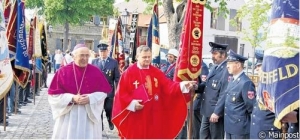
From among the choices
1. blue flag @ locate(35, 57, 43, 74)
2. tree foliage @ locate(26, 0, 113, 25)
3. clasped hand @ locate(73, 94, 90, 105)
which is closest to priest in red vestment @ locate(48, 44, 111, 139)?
clasped hand @ locate(73, 94, 90, 105)

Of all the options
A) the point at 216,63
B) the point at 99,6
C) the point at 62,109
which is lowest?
the point at 62,109

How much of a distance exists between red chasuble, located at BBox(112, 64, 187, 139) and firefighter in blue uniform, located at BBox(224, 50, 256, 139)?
0.76 metres

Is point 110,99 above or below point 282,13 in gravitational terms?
below

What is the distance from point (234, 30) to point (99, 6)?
1475 centimetres

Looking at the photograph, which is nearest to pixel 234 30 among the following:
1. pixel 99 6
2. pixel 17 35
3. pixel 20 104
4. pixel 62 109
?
pixel 99 6

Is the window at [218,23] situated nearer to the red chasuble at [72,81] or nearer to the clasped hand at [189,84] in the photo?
the clasped hand at [189,84]

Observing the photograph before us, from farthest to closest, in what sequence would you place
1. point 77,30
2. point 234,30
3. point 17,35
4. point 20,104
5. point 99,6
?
point 77,30 → point 234,30 → point 99,6 → point 20,104 → point 17,35

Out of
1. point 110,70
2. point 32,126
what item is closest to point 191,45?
point 110,70

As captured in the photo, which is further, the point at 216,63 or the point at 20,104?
the point at 20,104

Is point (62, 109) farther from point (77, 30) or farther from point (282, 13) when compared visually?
point (77, 30)

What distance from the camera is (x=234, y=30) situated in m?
50.4

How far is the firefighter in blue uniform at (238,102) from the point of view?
7086 mm

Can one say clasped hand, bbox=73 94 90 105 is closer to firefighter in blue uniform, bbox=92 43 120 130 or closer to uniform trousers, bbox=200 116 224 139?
uniform trousers, bbox=200 116 224 139

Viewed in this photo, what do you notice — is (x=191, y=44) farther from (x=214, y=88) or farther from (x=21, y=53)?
(x=21, y=53)
